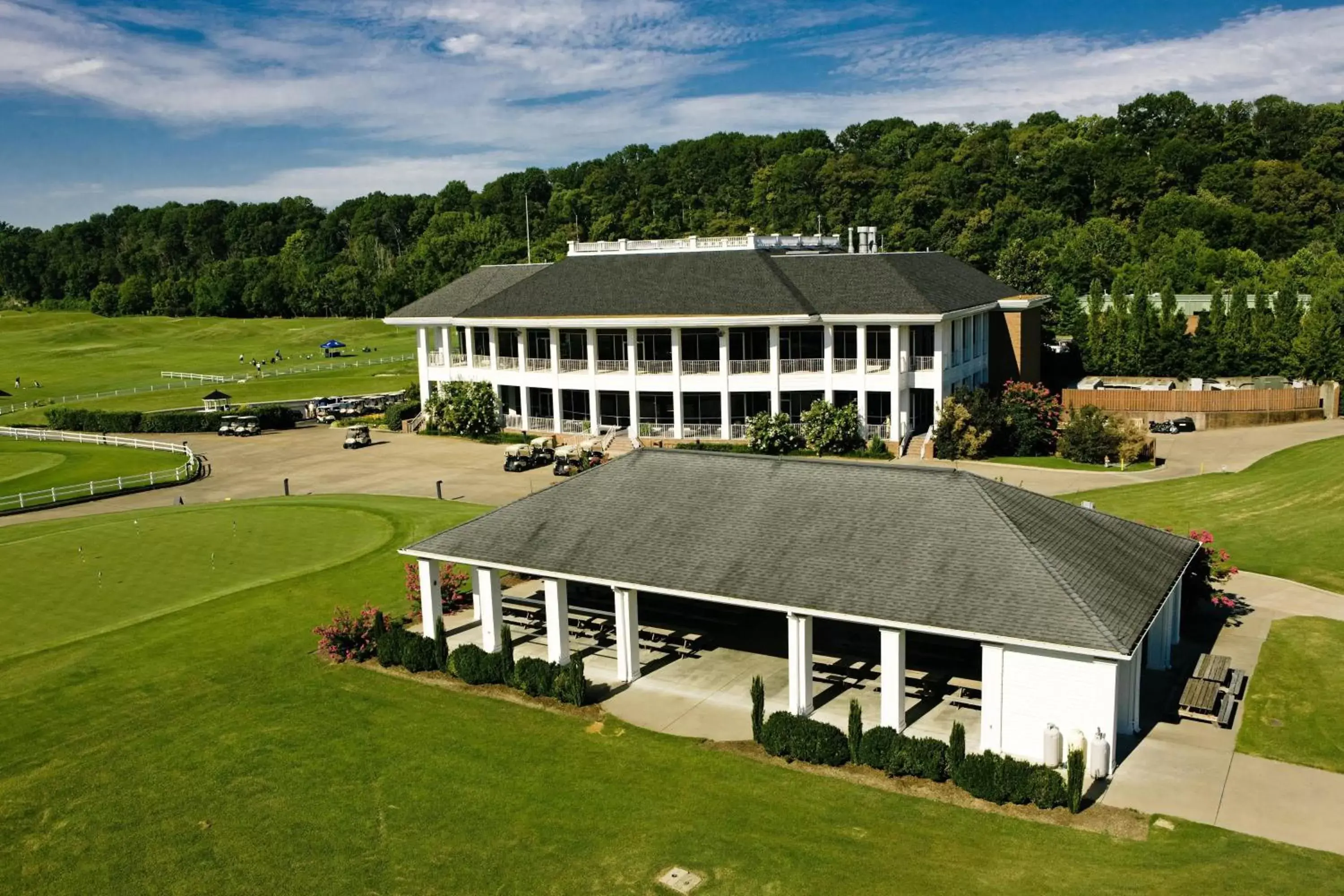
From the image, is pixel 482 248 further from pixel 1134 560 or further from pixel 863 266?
pixel 1134 560

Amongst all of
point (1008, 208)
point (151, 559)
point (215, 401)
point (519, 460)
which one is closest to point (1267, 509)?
point (519, 460)

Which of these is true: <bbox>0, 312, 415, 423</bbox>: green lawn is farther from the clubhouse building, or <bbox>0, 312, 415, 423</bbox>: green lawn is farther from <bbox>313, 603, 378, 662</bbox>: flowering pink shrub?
<bbox>313, 603, 378, 662</bbox>: flowering pink shrub

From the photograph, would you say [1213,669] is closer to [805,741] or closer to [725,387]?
[805,741]

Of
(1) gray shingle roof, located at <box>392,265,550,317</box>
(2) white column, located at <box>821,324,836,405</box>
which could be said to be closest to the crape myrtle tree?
(2) white column, located at <box>821,324,836,405</box>

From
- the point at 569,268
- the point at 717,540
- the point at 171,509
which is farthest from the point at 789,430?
the point at 717,540

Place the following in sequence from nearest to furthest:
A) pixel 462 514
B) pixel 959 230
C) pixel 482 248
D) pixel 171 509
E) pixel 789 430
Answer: pixel 462 514 → pixel 171 509 → pixel 789 430 → pixel 959 230 → pixel 482 248

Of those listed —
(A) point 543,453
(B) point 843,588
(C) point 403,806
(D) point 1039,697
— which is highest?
(B) point 843,588

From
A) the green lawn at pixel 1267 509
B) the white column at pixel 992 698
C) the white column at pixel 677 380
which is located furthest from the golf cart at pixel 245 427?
the white column at pixel 992 698
